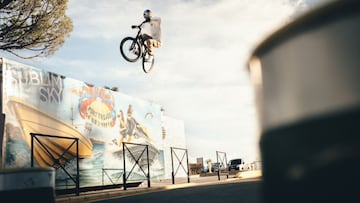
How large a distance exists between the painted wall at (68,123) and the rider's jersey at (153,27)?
3955 mm

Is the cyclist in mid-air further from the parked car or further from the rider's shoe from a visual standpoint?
the parked car

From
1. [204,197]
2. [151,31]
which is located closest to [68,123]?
[151,31]

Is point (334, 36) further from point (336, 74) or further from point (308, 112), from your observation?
point (308, 112)

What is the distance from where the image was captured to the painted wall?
42.6 ft

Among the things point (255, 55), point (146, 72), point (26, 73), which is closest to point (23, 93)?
point (26, 73)

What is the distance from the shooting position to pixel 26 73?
13.7 metres

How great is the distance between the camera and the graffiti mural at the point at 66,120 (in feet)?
42.6

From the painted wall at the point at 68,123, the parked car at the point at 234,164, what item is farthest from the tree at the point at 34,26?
the parked car at the point at 234,164

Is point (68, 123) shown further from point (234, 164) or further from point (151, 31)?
point (234, 164)

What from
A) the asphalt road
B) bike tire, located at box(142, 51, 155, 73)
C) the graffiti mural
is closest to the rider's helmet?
bike tire, located at box(142, 51, 155, 73)

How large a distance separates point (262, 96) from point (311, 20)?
1.09 feet

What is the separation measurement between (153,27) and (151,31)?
174 mm

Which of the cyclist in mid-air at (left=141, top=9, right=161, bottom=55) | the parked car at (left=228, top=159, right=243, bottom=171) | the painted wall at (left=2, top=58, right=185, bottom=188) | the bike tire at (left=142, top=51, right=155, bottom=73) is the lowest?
the parked car at (left=228, top=159, right=243, bottom=171)

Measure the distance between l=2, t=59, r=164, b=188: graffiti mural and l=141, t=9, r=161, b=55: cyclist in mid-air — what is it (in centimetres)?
378
